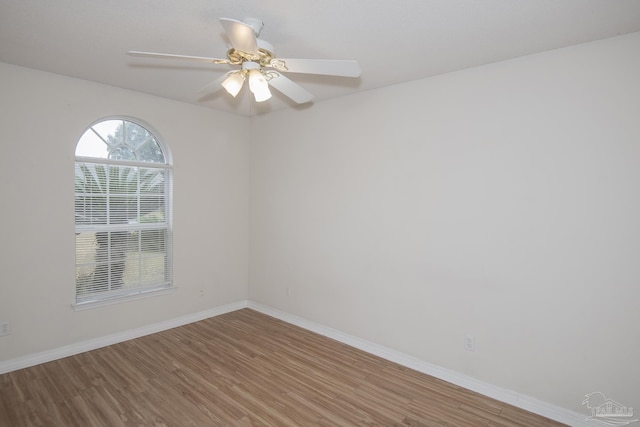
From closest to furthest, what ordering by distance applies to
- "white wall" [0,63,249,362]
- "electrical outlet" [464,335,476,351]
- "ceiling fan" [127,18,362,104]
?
"ceiling fan" [127,18,362,104] < "electrical outlet" [464,335,476,351] < "white wall" [0,63,249,362]

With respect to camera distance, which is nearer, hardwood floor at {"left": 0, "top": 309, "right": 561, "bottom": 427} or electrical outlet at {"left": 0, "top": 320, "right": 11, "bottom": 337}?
hardwood floor at {"left": 0, "top": 309, "right": 561, "bottom": 427}

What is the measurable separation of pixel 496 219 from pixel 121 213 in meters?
3.61

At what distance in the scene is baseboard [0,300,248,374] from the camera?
2.96 metres

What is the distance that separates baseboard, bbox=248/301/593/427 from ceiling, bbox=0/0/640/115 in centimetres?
252

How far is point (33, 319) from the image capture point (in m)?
3.04

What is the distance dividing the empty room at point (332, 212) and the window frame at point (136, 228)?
2cm

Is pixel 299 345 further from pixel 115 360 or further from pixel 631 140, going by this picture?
pixel 631 140

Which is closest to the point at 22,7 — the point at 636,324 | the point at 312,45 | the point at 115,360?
the point at 312,45

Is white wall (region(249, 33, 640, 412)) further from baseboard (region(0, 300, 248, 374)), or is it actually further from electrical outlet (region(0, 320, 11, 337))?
electrical outlet (region(0, 320, 11, 337))

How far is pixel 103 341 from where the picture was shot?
3441 mm

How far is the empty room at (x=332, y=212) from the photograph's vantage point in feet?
7.11

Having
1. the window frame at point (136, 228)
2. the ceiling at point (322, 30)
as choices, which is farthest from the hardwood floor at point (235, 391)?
the ceiling at point (322, 30)

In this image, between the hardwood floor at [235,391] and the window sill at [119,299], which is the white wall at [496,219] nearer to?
the hardwood floor at [235,391]

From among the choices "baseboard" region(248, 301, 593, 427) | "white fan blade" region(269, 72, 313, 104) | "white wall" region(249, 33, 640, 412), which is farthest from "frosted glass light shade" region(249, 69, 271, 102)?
"baseboard" region(248, 301, 593, 427)
